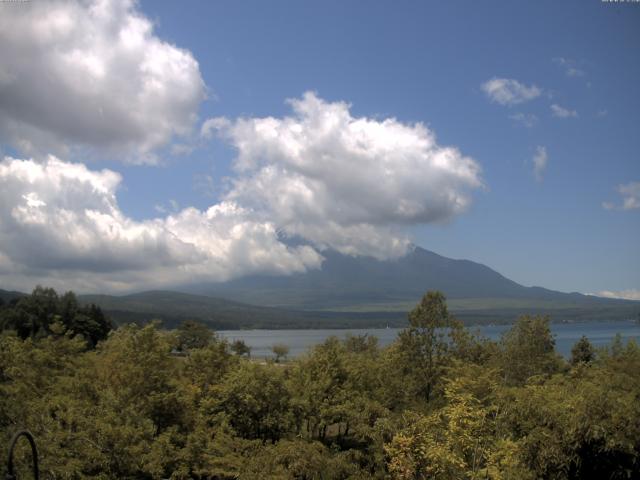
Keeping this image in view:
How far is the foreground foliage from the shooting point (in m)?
14.1

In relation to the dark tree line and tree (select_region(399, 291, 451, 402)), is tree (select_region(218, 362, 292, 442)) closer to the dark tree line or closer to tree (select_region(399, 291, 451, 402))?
tree (select_region(399, 291, 451, 402))

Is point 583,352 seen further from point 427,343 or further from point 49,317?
point 49,317

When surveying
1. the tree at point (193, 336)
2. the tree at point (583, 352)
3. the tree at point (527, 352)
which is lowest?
the tree at point (193, 336)

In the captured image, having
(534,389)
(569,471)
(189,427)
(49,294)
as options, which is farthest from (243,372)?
(49,294)

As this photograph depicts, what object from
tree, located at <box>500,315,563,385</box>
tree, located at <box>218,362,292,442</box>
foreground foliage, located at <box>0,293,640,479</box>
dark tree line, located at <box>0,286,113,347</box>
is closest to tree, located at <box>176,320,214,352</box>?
dark tree line, located at <box>0,286,113,347</box>

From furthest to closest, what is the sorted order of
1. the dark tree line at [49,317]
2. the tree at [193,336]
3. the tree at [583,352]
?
the tree at [193,336]
the dark tree line at [49,317]
the tree at [583,352]

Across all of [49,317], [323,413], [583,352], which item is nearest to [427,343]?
[323,413]

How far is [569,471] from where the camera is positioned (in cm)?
1383

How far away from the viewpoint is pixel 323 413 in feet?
84.6

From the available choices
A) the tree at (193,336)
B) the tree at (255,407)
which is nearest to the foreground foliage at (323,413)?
the tree at (255,407)

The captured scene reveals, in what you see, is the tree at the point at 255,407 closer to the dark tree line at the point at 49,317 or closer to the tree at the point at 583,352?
the tree at the point at 583,352

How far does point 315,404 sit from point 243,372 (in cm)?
414

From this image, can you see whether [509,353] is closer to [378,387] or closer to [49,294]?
[378,387]

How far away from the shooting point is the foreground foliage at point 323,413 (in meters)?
14.1
